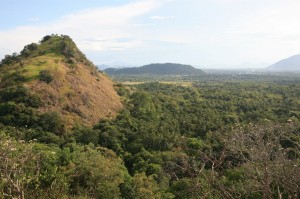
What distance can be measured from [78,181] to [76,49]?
159 ft

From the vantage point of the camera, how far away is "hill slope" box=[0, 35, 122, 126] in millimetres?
51469

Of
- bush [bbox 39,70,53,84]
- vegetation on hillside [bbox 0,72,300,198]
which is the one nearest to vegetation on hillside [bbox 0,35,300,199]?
bush [bbox 39,70,53,84]

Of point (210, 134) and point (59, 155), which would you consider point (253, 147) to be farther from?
point (210, 134)

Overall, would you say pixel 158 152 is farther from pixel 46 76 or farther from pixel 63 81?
pixel 46 76

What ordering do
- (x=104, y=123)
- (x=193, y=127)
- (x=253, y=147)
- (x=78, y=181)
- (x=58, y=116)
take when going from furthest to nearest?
(x=193, y=127) → (x=104, y=123) → (x=58, y=116) → (x=78, y=181) → (x=253, y=147)

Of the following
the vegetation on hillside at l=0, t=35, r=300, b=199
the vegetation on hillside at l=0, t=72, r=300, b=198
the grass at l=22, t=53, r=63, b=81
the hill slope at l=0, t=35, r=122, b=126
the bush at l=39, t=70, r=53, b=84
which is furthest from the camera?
the grass at l=22, t=53, r=63, b=81

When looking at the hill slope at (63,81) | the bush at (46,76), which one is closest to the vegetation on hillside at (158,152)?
the hill slope at (63,81)

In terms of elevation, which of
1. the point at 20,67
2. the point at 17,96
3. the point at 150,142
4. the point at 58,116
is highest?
the point at 20,67

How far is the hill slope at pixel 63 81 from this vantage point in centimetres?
5147

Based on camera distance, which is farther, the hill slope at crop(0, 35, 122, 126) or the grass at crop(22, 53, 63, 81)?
the grass at crop(22, 53, 63, 81)

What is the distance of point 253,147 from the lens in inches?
442

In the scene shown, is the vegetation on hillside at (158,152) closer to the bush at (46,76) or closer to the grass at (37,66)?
the bush at (46,76)

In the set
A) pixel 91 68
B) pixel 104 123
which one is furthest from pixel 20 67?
pixel 104 123

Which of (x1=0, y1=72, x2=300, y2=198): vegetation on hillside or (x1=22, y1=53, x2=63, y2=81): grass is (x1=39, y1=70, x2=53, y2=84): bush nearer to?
(x1=22, y1=53, x2=63, y2=81): grass
